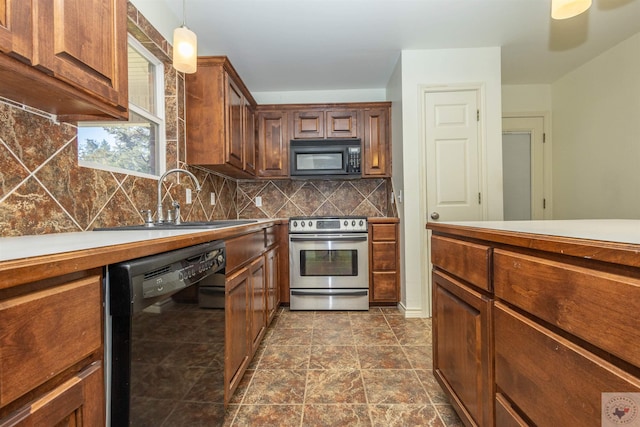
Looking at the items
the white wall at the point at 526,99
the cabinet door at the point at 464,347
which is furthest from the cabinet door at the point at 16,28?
the white wall at the point at 526,99

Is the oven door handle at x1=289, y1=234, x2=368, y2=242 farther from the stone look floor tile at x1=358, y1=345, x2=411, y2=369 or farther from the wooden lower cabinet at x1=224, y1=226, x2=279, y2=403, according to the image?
the stone look floor tile at x1=358, y1=345, x2=411, y2=369

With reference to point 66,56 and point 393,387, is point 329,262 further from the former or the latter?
point 66,56

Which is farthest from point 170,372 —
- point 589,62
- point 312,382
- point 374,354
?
point 589,62

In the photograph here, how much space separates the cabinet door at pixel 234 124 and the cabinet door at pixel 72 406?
181cm

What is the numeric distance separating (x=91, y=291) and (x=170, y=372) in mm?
392

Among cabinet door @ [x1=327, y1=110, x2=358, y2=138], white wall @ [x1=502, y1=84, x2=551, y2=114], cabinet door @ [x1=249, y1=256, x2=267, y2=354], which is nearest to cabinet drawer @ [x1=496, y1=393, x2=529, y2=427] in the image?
cabinet door @ [x1=249, y1=256, x2=267, y2=354]

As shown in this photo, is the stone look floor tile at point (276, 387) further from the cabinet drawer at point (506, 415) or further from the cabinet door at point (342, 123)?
the cabinet door at point (342, 123)

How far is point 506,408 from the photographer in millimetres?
828

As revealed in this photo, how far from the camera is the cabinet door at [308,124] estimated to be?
3.15 metres

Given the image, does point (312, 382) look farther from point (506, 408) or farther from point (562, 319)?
point (562, 319)

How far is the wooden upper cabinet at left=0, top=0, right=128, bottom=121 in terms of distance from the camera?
0.72m

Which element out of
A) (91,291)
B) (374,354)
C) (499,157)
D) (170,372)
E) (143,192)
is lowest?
(374,354)

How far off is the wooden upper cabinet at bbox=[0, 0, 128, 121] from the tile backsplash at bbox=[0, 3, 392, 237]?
0.33 feet

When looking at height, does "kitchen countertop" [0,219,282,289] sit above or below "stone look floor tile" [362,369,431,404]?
above
